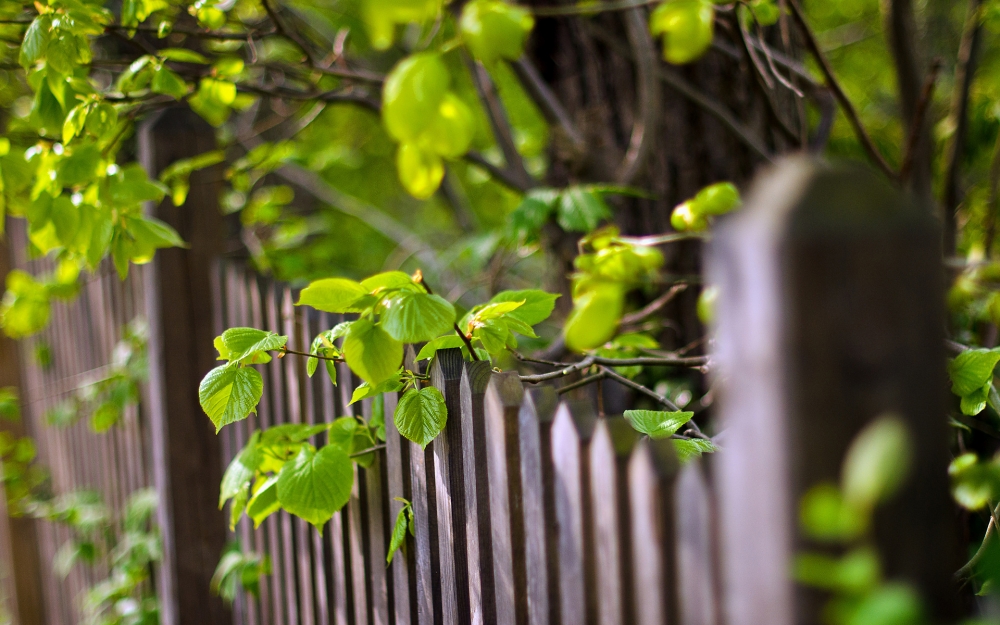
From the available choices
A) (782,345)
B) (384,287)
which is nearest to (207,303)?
(384,287)

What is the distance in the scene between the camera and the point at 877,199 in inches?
22.7

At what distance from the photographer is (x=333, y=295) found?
1132 millimetres

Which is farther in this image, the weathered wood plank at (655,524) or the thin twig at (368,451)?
the thin twig at (368,451)

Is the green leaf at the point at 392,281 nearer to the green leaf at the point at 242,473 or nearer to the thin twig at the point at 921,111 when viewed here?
the green leaf at the point at 242,473

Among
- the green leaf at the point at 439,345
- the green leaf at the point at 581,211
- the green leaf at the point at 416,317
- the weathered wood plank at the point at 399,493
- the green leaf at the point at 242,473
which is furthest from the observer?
the green leaf at the point at 581,211

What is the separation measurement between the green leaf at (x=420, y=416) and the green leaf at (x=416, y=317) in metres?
0.16

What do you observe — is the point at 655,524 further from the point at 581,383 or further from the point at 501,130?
the point at 501,130

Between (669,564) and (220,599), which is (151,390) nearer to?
(220,599)

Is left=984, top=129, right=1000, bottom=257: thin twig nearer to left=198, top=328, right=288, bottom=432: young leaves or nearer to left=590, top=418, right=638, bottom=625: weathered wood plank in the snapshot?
left=590, top=418, right=638, bottom=625: weathered wood plank

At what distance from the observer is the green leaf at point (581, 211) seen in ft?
6.41

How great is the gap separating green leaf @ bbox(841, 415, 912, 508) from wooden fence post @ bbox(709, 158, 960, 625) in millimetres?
33

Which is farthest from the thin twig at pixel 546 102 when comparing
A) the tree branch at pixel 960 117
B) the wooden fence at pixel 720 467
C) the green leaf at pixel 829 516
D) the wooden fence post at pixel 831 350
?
the green leaf at pixel 829 516

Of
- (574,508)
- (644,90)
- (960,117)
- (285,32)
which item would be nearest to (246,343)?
(574,508)

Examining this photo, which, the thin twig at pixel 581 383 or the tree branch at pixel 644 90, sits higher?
the tree branch at pixel 644 90
